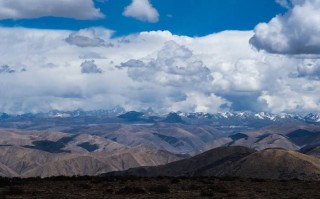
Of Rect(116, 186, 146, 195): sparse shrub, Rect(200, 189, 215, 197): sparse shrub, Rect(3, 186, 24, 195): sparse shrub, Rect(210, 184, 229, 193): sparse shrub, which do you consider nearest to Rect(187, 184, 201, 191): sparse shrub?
Rect(210, 184, 229, 193): sparse shrub

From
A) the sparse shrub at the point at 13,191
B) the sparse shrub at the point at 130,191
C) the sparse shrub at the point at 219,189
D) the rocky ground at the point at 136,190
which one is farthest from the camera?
the sparse shrub at the point at 219,189

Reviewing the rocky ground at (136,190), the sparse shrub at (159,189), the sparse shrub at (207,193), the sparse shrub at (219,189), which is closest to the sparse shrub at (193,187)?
the rocky ground at (136,190)

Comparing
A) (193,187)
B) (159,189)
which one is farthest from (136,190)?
(193,187)

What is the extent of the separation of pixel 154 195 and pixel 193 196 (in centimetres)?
328

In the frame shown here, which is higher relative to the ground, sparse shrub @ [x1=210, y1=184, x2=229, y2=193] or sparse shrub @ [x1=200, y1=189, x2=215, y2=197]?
sparse shrub @ [x1=200, y1=189, x2=215, y2=197]

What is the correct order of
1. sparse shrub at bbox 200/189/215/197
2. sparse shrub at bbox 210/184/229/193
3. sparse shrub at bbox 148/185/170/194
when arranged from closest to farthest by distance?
sparse shrub at bbox 200/189/215/197 < sparse shrub at bbox 148/185/170/194 < sparse shrub at bbox 210/184/229/193

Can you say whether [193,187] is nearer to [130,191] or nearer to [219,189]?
[219,189]

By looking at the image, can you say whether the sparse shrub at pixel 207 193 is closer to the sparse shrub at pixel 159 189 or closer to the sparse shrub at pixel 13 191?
the sparse shrub at pixel 159 189

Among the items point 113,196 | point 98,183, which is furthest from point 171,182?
point 113,196

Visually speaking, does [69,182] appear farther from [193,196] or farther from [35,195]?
[193,196]

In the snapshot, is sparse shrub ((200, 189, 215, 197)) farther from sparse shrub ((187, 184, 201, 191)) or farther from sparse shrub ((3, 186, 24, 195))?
sparse shrub ((3, 186, 24, 195))

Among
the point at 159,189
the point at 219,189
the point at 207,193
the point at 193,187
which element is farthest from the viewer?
the point at 193,187

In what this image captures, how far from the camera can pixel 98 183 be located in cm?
4797

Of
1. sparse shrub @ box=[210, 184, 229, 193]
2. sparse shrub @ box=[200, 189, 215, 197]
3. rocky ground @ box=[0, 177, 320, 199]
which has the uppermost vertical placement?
sparse shrub @ box=[200, 189, 215, 197]
